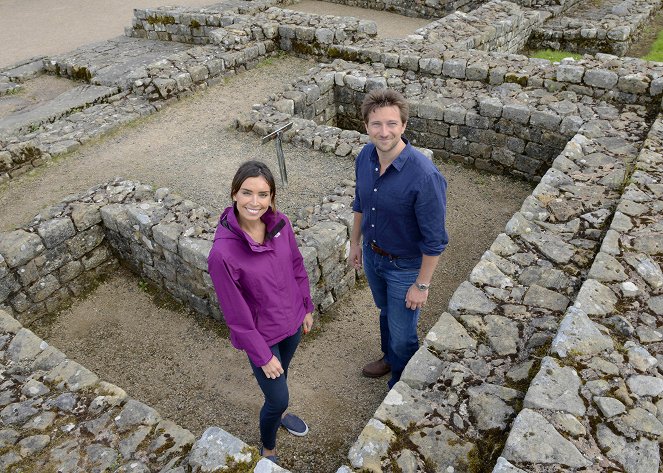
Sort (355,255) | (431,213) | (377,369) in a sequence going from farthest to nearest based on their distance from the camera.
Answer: (377,369) < (355,255) < (431,213)

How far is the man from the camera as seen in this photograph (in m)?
3.31

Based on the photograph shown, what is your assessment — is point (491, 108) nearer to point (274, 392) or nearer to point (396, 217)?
point (396, 217)

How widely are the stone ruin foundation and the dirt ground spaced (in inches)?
11.7

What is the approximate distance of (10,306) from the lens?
551cm

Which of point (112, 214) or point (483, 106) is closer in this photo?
point (112, 214)

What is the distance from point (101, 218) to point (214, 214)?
1.45 metres

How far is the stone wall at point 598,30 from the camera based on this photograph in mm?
12188

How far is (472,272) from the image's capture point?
4477 mm

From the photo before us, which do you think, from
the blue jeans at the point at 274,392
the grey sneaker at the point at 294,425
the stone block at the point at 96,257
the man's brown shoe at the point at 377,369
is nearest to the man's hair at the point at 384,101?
the blue jeans at the point at 274,392

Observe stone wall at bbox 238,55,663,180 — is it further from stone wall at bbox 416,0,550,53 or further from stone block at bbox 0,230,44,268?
stone block at bbox 0,230,44,268

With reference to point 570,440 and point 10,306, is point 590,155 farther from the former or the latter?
point 10,306

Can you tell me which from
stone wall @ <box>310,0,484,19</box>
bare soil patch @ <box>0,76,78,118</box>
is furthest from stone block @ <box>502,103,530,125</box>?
bare soil patch @ <box>0,76,78,118</box>

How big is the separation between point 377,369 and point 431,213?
2.16m

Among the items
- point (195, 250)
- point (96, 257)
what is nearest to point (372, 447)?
point (195, 250)
